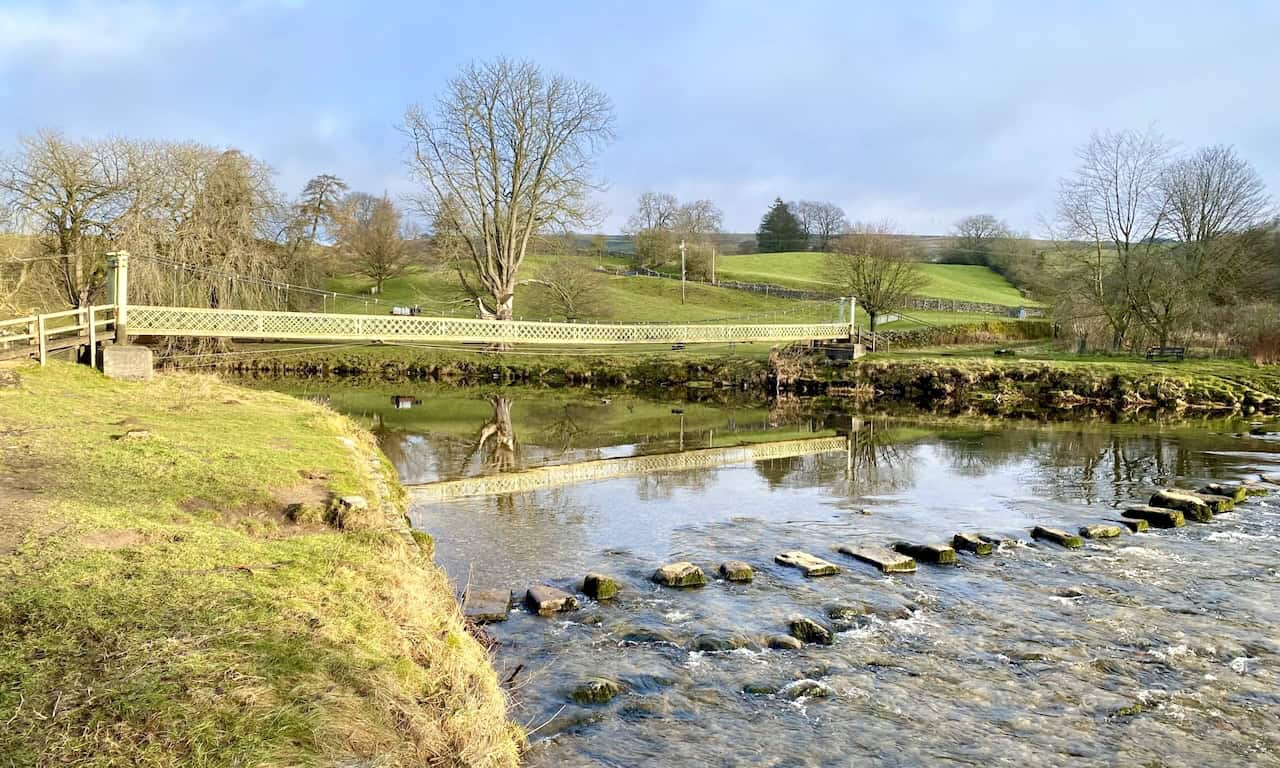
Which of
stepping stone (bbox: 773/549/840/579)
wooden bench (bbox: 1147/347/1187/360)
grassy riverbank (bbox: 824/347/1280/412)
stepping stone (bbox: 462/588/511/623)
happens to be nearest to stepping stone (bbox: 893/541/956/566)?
stepping stone (bbox: 773/549/840/579)

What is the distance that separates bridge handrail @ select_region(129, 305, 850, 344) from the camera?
2078 cm

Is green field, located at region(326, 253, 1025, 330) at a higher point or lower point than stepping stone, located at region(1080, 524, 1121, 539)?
higher

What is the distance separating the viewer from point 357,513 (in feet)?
26.6

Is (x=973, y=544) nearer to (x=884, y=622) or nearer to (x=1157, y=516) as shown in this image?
(x=884, y=622)

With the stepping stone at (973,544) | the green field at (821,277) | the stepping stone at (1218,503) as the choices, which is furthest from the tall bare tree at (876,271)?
the stepping stone at (973,544)

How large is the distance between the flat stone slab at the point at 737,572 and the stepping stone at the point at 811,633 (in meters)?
1.57

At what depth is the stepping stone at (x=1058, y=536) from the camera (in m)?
10.4

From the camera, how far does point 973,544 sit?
10.3 metres

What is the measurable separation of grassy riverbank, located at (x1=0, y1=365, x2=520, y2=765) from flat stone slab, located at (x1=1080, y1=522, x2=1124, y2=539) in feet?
27.8

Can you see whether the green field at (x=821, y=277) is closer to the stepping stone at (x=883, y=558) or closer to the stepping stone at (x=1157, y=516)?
the stepping stone at (x=1157, y=516)

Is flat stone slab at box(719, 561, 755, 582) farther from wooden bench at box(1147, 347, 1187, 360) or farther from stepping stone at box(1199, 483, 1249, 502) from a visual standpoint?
wooden bench at box(1147, 347, 1187, 360)

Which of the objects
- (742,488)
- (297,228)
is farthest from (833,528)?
(297,228)

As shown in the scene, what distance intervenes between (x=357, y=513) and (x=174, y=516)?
1575mm

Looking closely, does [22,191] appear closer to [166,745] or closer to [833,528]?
[833,528]
